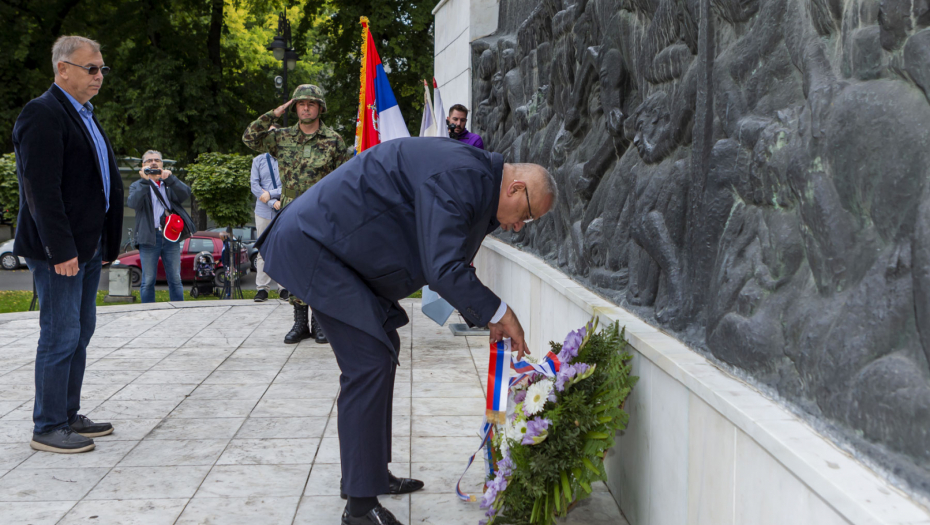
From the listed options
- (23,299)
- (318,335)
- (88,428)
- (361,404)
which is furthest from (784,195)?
(23,299)

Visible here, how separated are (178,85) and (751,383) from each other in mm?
20970

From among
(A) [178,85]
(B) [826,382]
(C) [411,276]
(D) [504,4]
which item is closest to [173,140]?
(A) [178,85]

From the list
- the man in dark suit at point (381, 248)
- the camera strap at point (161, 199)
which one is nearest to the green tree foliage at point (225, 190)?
the camera strap at point (161, 199)

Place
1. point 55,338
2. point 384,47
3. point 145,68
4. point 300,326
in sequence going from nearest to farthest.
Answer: point 55,338, point 300,326, point 145,68, point 384,47

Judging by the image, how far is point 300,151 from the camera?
7234mm

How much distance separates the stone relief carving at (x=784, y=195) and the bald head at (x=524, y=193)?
1.83ft

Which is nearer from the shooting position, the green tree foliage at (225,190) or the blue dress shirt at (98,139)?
the blue dress shirt at (98,139)

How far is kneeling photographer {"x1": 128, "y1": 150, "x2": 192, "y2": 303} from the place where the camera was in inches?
332

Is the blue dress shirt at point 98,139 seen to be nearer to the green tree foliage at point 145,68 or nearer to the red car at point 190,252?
the red car at point 190,252

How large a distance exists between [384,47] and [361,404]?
1920 cm

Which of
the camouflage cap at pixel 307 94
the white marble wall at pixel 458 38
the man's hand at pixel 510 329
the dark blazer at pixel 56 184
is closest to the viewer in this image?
the man's hand at pixel 510 329

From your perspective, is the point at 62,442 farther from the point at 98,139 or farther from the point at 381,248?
the point at 381,248

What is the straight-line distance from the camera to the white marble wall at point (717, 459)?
5.94 feet

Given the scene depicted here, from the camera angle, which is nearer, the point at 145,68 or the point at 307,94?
the point at 307,94
